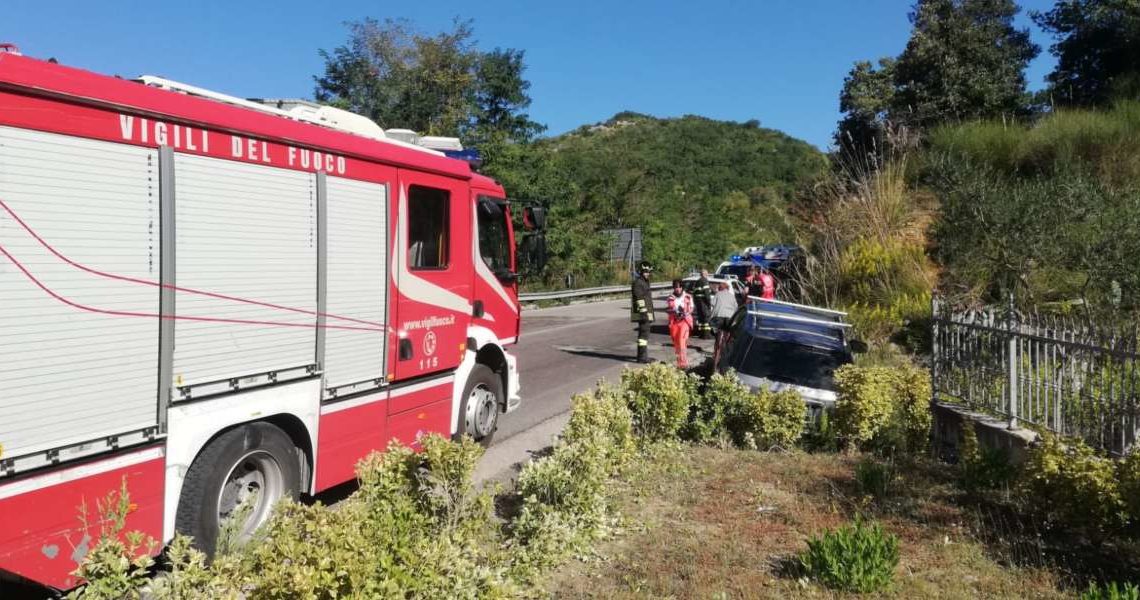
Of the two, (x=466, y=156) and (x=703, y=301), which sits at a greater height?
(x=466, y=156)

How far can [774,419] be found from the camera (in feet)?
25.3

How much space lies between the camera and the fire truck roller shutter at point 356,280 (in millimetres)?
5777

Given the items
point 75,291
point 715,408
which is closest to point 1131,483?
point 715,408

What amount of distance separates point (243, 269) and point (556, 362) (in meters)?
10.1

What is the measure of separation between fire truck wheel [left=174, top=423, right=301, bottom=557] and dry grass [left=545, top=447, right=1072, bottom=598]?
6.63 feet

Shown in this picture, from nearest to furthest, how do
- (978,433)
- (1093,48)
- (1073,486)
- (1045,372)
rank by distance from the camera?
(1073,486) → (1045,372) → (978,433) → (1093,48)

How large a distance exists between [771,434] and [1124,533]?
3.24 meters

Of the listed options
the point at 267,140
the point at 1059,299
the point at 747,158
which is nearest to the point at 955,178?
the point at 1059,299

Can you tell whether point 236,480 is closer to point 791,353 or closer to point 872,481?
point 872,481

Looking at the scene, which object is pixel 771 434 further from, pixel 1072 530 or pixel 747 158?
pixel 747 158

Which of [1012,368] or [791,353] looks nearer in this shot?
[1012,368]

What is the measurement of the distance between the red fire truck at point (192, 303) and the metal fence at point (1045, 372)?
500 cm

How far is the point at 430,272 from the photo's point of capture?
707cm

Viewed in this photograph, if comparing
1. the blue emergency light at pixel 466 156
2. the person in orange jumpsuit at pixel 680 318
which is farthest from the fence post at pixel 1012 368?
the person in orange jumpsuit at pixel 680 318
